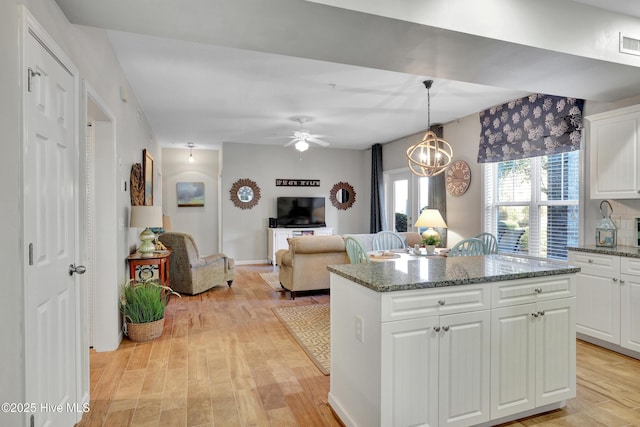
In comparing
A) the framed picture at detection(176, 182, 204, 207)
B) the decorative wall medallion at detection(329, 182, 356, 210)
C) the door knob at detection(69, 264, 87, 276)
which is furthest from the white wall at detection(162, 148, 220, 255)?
the door knob at detection(69, 264, 87, 276)

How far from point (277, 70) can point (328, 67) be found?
554 mm

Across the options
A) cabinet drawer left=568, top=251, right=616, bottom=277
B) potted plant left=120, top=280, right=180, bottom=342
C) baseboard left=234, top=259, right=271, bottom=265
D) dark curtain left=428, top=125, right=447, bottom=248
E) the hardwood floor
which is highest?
dark curtain left=428, top=125, right=447, bottom=248

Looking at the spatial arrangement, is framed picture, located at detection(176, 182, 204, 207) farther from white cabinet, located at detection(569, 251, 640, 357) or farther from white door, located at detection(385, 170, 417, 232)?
white cabinet, located at detection(569, 251, 640, 357)

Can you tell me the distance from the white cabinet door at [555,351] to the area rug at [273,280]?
156 inches

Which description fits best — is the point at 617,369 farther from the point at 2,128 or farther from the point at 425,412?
the point at 2,128

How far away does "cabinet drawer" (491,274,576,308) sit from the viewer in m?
2.13

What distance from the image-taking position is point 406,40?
94.5 inches

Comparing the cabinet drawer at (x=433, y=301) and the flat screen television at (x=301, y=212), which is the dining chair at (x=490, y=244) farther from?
the flat screen television at (x=301, y=212)

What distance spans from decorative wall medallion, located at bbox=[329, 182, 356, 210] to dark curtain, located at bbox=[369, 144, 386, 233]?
88 cm

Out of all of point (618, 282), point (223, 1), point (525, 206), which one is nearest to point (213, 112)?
point (223, 1)

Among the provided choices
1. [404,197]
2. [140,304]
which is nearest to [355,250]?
[140,304]

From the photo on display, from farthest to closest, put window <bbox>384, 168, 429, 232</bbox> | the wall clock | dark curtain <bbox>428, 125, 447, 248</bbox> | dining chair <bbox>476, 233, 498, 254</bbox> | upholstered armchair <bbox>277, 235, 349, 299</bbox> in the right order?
window <bbox>384, 168, 429, 232</bbox> → dark curtain <bbox>428, 125, 447, 248</bbox> → the wall clock → upholstered armchair <bbox>277, 235, 349, 299</bbox> → dining chair <bbox>476, 233, 498, 254</bbox>

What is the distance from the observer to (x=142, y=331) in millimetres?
3498

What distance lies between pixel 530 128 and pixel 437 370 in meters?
3.93
